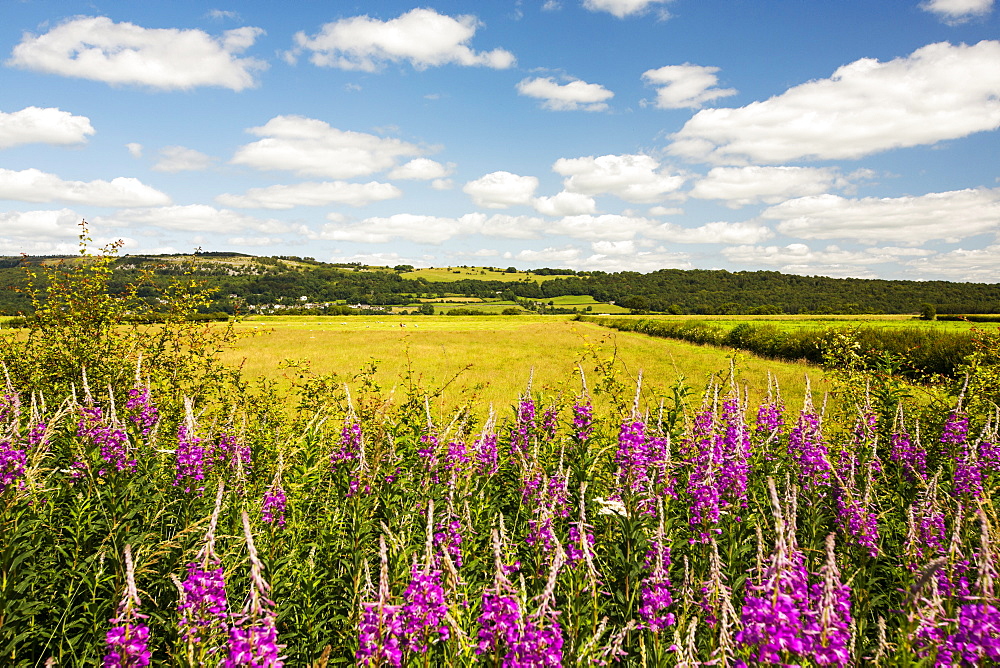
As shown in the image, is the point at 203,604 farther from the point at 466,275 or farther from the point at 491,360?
the point at 466,275

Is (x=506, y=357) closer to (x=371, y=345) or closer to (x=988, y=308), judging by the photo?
(x=371, y=345)

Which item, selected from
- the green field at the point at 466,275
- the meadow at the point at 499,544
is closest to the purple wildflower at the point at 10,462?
the meadow at the point at 499,544

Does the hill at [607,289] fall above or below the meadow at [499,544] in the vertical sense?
above

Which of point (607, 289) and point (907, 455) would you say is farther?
point (607, 289)

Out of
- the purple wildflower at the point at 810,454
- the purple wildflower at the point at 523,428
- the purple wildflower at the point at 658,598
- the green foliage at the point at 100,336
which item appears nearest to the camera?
the purple wildflower at the point at 658,598

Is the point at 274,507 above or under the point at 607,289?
under


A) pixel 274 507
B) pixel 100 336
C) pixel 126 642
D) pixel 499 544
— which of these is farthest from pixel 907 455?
pixel 100 336

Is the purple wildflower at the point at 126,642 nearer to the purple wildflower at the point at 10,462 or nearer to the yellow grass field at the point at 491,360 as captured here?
the purple wildflower at the point at 10,462

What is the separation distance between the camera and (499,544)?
2.62m

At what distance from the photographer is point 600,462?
6551 millimetres

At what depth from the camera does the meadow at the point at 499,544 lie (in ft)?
7.95

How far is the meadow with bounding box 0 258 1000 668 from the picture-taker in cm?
242

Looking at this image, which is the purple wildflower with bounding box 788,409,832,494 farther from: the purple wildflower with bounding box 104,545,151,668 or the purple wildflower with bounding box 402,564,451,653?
the purple wildflower with bounding box 104,545,151,668

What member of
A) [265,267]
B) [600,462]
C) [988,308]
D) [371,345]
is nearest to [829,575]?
[600,462]
